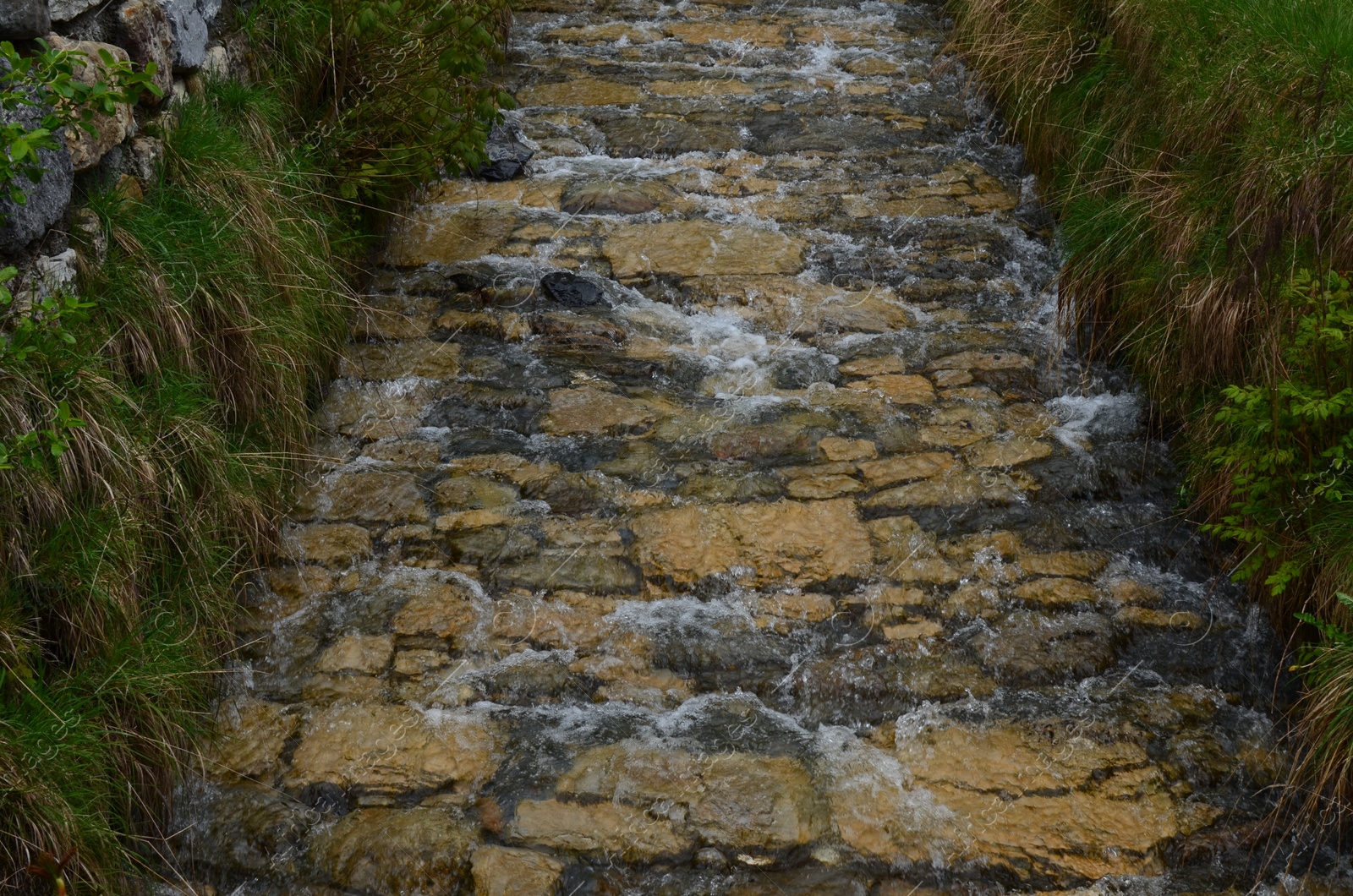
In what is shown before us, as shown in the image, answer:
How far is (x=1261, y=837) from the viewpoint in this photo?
273 centimetres

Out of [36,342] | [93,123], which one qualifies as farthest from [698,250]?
[36,342]

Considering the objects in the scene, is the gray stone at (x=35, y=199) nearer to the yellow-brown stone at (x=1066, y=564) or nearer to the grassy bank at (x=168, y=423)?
the grassy bank at (x=168, y=423)

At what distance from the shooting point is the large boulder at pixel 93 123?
112 inches

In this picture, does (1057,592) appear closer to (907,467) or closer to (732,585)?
(907,467)

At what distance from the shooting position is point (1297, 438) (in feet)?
10.2

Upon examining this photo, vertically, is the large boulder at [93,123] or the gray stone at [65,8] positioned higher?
the gray stone at [65,8]

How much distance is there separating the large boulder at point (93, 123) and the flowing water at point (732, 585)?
122 cm

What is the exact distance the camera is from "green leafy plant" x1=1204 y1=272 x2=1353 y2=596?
2.98 meters

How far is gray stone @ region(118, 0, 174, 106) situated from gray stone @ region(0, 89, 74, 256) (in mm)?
457

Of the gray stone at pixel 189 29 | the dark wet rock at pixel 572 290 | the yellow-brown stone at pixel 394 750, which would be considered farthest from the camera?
the dark wet rock at pixel 572 290

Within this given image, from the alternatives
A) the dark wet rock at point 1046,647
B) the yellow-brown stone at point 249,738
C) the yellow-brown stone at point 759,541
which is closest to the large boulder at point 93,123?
the yellow-brown stone at point 249,738

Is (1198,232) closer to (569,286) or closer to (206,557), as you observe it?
(569,286)

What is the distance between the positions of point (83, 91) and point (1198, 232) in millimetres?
3298

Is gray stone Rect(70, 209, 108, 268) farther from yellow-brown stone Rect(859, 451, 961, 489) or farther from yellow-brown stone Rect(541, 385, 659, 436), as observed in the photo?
yellow-brown stone Rect(859, 451, 961, 489)
